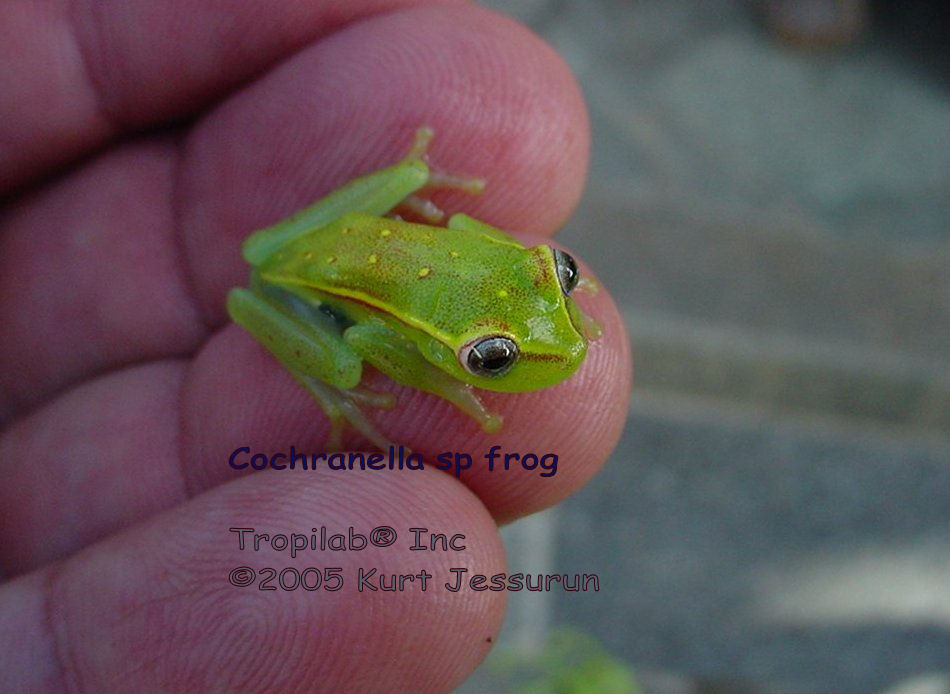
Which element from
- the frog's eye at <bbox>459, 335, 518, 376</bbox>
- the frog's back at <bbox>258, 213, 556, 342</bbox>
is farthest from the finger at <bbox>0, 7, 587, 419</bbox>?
the frog's eye at <bbox>459, 335, 518, 376</bbox>

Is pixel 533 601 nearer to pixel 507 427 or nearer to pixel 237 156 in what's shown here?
pixel 507 427

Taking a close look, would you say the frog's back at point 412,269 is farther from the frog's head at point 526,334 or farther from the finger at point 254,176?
the finger at point 254,176

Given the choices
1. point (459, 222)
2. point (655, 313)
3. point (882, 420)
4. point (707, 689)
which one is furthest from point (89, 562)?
point (882, 420)

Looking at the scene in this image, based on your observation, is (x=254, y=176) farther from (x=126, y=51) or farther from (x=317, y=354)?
(x=317, y=354)

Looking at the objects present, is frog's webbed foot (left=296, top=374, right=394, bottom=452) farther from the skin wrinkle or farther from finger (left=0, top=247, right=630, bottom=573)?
the skin wrinkle

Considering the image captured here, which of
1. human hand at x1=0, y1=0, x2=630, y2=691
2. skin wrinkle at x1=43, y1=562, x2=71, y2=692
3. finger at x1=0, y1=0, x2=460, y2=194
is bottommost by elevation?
skin wrinkle at x1=43, y1=562, x2=71, y2=692

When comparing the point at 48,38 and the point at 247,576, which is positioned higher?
the point at 48,38
